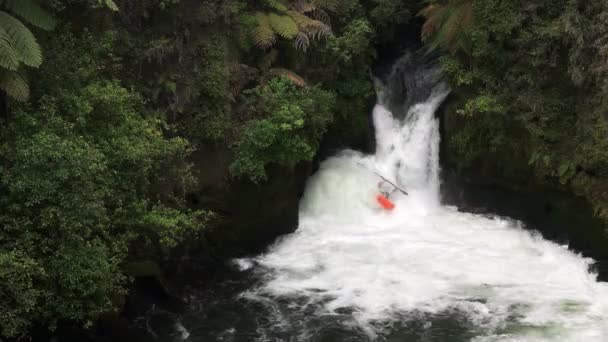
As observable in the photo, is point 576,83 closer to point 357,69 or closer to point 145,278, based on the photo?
point 357,69

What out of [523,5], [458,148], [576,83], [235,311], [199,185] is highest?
[523,5]

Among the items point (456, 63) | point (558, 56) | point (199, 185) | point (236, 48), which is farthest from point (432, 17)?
point (199, 185)

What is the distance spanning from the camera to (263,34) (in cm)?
1272

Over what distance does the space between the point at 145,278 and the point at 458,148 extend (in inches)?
300

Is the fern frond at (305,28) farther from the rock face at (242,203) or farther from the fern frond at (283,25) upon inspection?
the rock face at (242,203)

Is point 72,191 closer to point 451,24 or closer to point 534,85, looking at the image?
point 451,24

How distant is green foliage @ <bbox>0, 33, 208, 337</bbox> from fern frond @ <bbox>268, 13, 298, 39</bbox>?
4222mm

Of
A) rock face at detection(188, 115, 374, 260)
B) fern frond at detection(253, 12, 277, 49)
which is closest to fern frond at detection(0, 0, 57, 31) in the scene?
rock face at detection(188, 115, 374, 260)

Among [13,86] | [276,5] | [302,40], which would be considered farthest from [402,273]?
[13,86]

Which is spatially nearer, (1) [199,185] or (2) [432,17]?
(1) [199,185]

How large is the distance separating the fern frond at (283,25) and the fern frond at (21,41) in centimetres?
600

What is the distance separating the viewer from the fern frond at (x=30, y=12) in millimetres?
8117

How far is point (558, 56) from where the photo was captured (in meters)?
11.9

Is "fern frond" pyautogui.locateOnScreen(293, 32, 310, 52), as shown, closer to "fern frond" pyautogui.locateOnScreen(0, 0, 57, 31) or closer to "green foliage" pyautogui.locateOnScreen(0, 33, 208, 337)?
"green foliage" pyautogui.locateOnScreen(0, 33, 208, 337)
